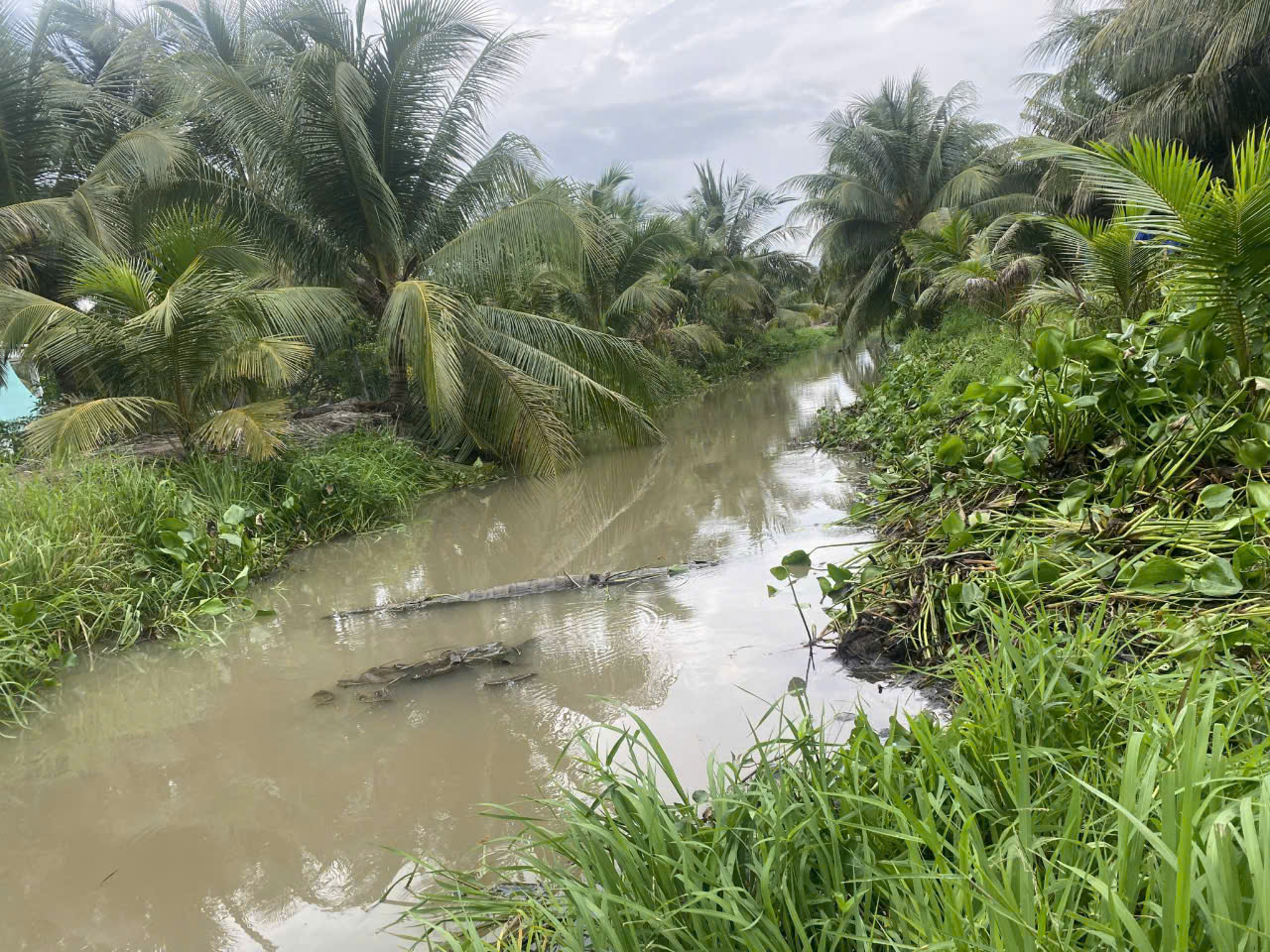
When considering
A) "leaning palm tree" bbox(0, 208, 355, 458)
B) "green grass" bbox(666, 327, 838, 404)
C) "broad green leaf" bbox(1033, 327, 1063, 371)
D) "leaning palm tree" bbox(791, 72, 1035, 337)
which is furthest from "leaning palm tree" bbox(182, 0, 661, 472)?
"leaning palm tree" bbox(791, 72, 1035, 337)

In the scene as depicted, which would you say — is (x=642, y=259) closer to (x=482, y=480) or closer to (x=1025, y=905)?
(x=482, y=480)

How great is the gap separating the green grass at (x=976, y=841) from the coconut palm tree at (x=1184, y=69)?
11574 millimetres

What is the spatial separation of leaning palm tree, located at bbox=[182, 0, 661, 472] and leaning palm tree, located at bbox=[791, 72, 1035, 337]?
40.2 ft

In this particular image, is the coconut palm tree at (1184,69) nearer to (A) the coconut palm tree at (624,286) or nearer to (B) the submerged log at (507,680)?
(A) the coconut palm tree at (624,286)

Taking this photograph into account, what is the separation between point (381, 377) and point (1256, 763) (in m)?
13.5

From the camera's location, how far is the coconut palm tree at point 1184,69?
10.6 meters

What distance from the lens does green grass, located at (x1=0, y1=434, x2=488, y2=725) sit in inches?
182

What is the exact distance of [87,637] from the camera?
477 centimetres

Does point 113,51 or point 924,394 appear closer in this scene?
point 924,394

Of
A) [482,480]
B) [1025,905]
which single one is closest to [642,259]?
[482,480]

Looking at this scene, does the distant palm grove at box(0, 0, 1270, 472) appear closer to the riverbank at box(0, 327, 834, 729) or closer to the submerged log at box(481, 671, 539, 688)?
→ the riverbank at box(0, 327, 834, 729)

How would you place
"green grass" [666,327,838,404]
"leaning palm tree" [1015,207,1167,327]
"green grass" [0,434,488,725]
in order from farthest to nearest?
"green grass" [666,327,838,404] → "leaning palm tree" [1015,207,1167,327] → "green grass" [0,434,488,725]

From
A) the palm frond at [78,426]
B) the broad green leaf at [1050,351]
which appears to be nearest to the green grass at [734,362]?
the palm frond at [78,426]

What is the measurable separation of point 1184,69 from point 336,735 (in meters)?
16.1
